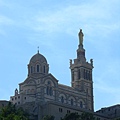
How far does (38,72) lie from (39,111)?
23881 millimetres

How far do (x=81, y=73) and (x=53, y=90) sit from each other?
1697 cm

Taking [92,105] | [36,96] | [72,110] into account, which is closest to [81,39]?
[92,105]

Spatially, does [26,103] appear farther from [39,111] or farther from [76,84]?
[76,84]

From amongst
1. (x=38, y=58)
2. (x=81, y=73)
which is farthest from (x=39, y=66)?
(x=81, y=73)

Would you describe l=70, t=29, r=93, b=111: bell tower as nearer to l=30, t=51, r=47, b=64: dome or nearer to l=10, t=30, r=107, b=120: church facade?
l=10, t=30, r=107, b=120: church facade

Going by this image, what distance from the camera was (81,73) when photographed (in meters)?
A: 152

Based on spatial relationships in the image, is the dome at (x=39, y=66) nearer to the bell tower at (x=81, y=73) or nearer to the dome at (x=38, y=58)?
the dome at (x=38, y=58)

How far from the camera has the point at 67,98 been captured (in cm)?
14125

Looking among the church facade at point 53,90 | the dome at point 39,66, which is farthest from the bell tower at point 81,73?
the dome at point 39,66

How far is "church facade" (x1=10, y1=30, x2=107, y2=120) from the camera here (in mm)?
118725

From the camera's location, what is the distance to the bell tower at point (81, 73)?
150250 millimetres

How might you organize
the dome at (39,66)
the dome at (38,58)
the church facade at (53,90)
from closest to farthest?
the church facade at (53,90)
the dome at (39,66)
the dome at (38,58)

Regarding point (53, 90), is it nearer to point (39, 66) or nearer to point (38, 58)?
point (39, 66)

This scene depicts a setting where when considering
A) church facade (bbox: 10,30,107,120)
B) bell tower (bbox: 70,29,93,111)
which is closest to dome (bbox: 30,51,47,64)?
church facade (bbox: 10,30,107,120)
